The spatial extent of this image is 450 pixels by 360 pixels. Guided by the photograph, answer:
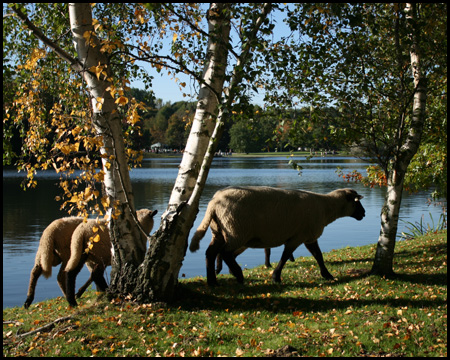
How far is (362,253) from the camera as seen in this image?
508 inches

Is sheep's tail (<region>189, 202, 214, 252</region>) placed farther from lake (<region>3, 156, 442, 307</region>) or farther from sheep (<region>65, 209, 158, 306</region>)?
sheep (<region>65, 209, 158, 306</region>)

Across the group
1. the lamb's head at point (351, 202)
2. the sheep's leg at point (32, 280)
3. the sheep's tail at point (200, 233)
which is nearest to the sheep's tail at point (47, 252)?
the sheep's leg at point (32, 280)

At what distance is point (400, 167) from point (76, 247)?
6.39m

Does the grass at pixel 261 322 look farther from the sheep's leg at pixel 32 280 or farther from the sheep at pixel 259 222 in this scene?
the sheep at pixel 259 222

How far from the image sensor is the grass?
597cm

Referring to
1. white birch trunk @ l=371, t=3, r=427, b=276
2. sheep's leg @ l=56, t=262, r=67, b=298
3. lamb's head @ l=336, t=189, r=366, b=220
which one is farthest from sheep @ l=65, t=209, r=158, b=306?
lamb's head @ l=336, t=189, r=366, b=220

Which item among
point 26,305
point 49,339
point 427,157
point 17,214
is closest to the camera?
point 49,339

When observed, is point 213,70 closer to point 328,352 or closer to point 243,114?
point 243,114

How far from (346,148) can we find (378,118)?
3.01 ft

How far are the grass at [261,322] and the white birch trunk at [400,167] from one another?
20.1 inches

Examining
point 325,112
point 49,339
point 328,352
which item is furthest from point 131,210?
point 325,112

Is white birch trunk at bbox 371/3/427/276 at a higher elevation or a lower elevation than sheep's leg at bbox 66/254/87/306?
higher

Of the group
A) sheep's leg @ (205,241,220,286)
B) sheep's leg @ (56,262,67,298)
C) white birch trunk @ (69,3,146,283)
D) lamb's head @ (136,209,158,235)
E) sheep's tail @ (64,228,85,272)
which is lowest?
sheep's leg @ (56,262,67,298)

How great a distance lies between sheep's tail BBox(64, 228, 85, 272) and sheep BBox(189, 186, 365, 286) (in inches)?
82.6
